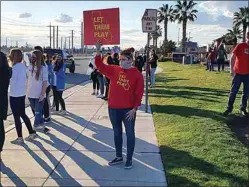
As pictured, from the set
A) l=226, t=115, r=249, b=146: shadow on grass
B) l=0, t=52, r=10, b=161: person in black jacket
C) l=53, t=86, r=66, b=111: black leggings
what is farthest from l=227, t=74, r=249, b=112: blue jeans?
l=0, t=52, r=10, b=161: person in black jacket

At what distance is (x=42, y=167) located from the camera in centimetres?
623

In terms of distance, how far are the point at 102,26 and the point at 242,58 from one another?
331 centimetres

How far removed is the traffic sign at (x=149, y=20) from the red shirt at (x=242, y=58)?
2.96 meters

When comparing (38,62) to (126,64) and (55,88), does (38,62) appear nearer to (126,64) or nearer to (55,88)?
(126,64)

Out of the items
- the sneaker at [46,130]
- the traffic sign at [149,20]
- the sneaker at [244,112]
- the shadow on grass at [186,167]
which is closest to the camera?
the shadow on grass at [186,167]

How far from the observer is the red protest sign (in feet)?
33.2

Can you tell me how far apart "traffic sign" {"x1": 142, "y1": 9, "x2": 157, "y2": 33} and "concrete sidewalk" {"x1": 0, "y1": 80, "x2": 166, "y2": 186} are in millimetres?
2824

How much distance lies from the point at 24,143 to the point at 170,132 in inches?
112

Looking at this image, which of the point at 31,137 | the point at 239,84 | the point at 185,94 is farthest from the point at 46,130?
the point at 185,94

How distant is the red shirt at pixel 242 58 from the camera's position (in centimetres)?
918

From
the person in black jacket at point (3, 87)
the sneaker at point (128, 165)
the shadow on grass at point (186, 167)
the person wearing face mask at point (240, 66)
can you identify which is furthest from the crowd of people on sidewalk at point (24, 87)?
the person wearing face mask at point (240, 66)

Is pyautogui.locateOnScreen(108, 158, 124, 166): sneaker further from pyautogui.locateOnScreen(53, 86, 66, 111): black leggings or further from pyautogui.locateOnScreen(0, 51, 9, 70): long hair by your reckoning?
pyautogui.locateOnScreen(53, 86, 66, 111): black leggings

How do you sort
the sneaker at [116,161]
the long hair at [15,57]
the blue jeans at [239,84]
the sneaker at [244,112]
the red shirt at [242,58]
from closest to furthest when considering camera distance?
the sneaker at [116,161] → the long hair at [15,57] → the red shirt at [242,58] → the blue jeans at [239,84] → the sneaker at [244,112]

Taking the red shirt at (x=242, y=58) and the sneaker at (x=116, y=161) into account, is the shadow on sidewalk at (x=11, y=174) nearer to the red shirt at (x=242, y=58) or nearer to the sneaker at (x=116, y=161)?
the sneaker at (x=116, y=161)
